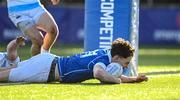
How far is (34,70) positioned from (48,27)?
4.40 feet

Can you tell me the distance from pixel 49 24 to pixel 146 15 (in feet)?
51.0

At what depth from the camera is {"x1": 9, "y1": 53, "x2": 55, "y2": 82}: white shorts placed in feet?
36.7

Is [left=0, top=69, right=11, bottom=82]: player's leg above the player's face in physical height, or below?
below

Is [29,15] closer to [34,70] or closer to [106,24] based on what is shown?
[106,24]

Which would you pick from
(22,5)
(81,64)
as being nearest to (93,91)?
(81,64)

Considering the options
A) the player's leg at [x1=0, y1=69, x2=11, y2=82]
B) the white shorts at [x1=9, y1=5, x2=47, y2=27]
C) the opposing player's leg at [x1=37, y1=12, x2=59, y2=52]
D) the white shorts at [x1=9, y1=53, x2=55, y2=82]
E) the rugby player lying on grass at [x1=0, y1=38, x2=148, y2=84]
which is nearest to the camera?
the rugby player lying on grass at [x1=0, y1=38, x2=148, y2=84]

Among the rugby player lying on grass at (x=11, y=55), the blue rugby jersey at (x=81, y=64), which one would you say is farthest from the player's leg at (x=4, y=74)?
the blue rugby jersey at (x=81, y=64)

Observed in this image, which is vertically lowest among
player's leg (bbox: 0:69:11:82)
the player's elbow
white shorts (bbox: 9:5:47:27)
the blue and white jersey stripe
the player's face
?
player's leg (bbox: 0:69:11:82)

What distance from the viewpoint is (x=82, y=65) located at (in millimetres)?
11062

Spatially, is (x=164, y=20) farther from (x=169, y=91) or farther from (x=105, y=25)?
(x=169, y=91)

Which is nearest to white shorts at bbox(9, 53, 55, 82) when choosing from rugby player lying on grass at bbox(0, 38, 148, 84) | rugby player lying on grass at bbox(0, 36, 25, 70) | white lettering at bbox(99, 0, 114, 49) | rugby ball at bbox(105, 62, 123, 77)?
rugby player lying on grass at bbox(0, 38, 148, 84)

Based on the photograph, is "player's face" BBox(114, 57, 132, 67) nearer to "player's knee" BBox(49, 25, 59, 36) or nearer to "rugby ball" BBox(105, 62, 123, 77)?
"rugby ball" BBox(105, 62, 123, 77)

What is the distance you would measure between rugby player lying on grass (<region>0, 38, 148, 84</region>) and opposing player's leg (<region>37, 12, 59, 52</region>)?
3.89 ft

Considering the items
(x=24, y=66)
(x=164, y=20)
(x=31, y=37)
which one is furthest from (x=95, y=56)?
(x=164, y=20)
